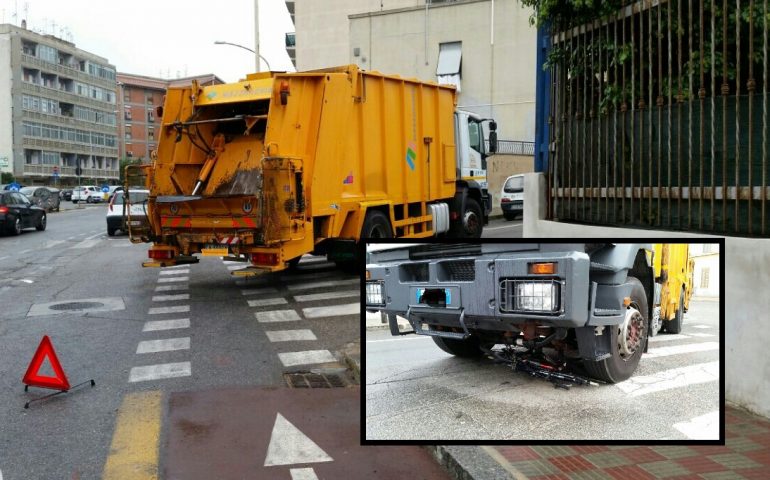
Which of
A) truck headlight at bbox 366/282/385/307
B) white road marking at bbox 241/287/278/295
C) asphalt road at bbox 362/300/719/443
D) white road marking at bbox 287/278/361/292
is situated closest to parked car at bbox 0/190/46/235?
white road marking at bbox 241/287/278/295

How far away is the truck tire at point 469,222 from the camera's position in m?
14.3

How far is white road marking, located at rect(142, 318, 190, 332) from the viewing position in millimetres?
8961

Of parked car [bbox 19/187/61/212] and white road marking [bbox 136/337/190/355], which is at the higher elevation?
parked car [bbox 19/187/61/212]

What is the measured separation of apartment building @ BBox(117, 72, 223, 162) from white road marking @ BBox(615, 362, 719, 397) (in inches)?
4379

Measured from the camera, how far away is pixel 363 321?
2.50 m

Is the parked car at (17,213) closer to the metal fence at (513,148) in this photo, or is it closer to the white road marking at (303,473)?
the metal fence at (513,148)

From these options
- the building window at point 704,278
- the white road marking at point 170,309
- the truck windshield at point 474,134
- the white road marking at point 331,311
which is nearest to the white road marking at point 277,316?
the white road marking at point 331,311

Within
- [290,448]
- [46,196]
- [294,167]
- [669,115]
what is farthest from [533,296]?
[46,196]

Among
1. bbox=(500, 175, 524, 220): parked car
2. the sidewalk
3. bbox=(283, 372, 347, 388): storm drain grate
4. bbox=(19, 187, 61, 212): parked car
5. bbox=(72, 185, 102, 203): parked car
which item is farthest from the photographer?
bbox=(72, 185, 102, 203): parked car

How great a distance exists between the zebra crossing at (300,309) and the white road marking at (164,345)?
3.16ft

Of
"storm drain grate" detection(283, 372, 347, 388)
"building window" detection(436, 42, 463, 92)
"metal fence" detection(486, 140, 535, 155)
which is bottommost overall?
"storm drain grate" detection(283, 372, 347, 388)

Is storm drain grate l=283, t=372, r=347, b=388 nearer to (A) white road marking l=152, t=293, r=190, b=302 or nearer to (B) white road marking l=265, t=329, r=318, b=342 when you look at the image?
(B) white road marking l=265, t=329, r=318, b=342

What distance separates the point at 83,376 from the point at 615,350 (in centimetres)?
594

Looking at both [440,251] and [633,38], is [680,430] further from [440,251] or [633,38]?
[633,38]
